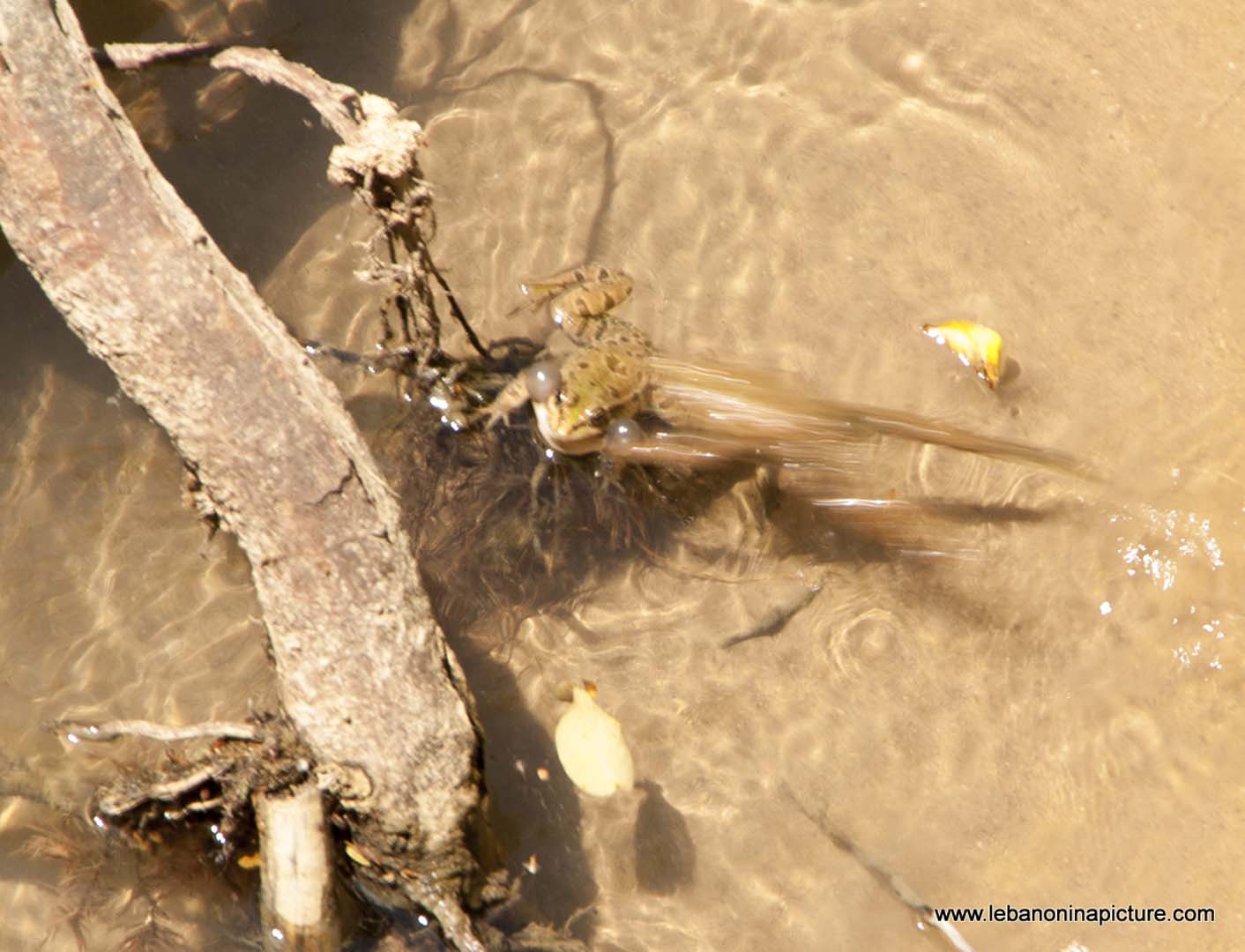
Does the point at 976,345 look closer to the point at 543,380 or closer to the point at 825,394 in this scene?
the point at 825,394

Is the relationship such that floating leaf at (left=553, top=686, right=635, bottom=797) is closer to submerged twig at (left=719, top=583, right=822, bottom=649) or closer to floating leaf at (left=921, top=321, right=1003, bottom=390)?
submerged twig at (left=719, top=583, right=822, bottom=649)

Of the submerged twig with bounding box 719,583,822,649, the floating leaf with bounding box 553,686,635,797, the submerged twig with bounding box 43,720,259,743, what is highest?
the submerged twig with bounding box 43,720,259,743

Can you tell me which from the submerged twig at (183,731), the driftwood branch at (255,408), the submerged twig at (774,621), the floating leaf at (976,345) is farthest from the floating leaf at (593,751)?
the floating leaf at (976,345)

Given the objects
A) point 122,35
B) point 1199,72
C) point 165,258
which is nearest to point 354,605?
point 165,258

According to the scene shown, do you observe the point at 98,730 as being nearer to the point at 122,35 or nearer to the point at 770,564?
the point at 770,564

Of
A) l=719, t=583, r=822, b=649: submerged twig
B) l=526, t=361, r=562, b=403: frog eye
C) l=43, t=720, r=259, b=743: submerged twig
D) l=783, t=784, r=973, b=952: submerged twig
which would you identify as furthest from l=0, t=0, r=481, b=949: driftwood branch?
l=783, t=784, r=973, b=952: submerged twig

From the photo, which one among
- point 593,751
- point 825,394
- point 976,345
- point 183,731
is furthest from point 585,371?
point 183,731

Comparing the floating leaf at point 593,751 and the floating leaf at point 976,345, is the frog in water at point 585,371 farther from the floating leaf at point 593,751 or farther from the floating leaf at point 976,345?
the floating leaf at point 976,345
